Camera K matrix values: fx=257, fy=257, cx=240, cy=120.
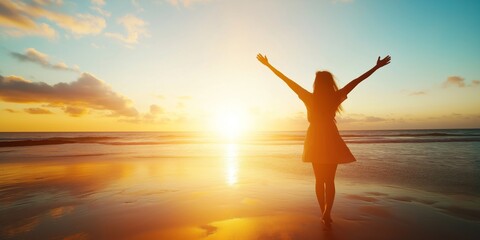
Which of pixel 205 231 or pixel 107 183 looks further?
pixel 107 183

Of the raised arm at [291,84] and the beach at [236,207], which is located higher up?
the raised arm at [291,84]

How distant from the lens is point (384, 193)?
6758 millimetres

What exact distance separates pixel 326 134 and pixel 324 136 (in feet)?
0.16

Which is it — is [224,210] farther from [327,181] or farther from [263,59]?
[263,59]

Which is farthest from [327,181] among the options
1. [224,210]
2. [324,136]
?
[224,210]

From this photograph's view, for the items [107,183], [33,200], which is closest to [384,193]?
[107,183]

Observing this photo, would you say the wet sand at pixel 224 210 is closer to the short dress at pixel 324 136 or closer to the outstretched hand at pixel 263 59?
the short dress at pixel 324 136

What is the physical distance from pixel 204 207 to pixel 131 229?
164 centimetres

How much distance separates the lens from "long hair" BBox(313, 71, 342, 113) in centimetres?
444

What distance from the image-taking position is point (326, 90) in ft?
14.6

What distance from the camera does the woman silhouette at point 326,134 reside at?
4320 mm

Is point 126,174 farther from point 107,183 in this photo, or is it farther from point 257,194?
point 257,194

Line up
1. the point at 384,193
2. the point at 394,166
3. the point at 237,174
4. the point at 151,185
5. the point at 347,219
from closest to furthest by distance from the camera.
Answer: the point at 347,219, the point at 384,193, the point at 151,185, the point at 237,174, the point at 394,166

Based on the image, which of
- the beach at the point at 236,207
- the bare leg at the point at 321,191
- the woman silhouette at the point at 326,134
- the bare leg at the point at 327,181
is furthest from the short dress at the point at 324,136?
the beach at the point at 236,207
